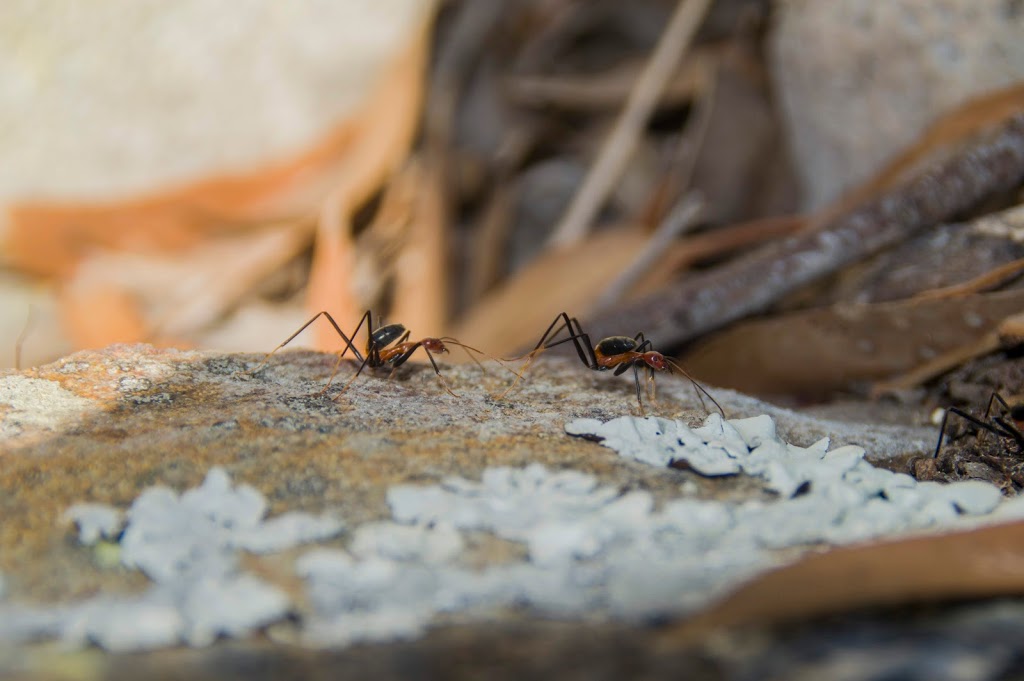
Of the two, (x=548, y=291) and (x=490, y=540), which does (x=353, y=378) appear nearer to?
(x=490, y=540)

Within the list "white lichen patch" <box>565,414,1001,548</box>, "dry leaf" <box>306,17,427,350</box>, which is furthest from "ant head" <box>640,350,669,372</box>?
"dry leaf" <box>306,17,427,350</box>

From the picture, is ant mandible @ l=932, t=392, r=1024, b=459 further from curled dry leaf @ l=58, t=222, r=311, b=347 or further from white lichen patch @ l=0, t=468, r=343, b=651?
curled dry leaf @ l=58, t=222, r=311, b=347

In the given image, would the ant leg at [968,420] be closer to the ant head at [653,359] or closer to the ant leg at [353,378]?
the ant head at [653,359]

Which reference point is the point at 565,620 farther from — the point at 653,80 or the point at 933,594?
the point at 653,80

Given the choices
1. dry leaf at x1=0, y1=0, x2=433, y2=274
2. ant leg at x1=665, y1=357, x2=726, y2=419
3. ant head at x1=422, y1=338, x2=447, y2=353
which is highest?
dry leaf at x1=0, y1=0, x2=433, y2=274

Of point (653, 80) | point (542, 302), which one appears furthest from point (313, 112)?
point (653, 80)

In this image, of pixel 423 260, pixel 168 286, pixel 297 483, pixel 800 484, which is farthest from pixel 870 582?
pixel 168 286
